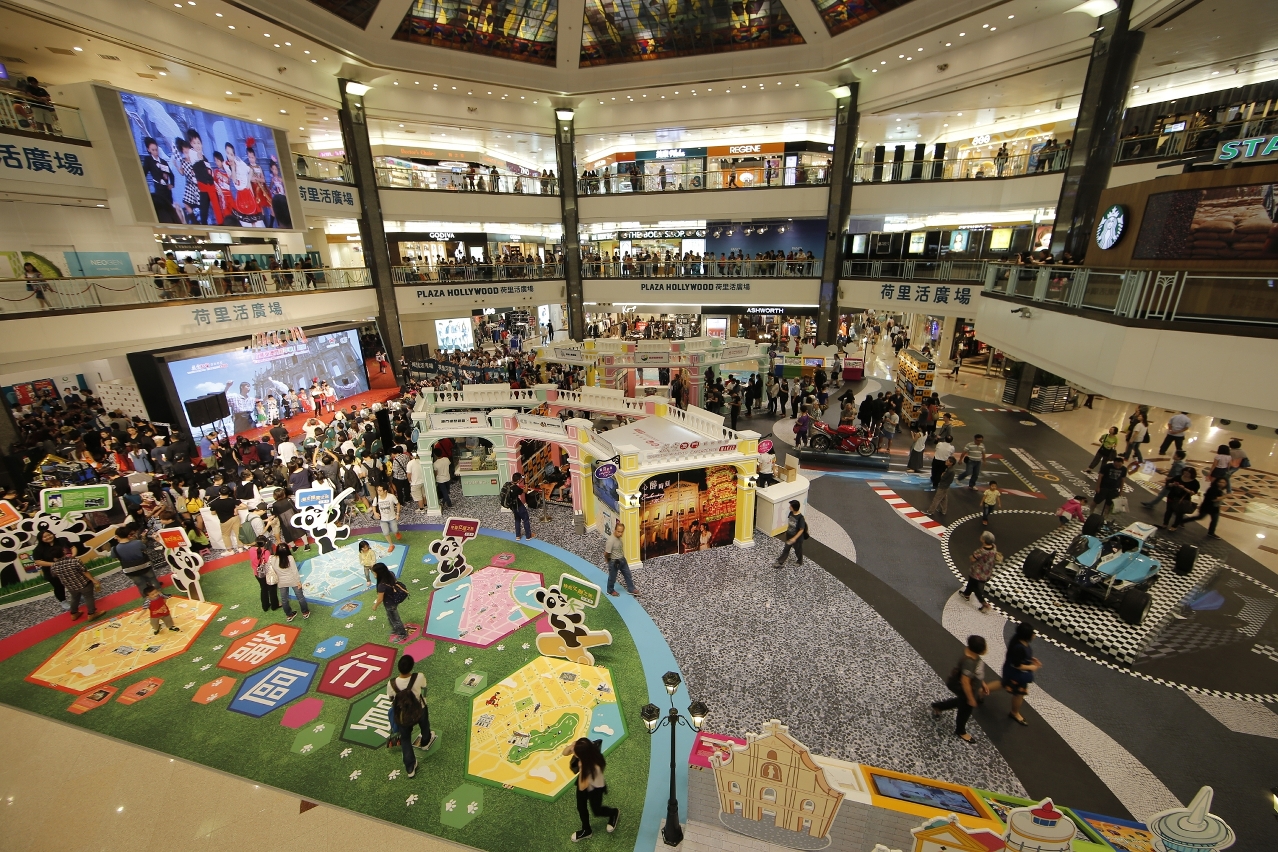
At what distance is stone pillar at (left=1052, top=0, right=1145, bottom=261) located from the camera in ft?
44.3

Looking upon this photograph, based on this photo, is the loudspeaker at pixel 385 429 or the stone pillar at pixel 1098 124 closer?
the stone pillar at pixel 1098 124

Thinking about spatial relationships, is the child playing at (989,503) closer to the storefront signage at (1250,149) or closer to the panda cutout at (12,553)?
the storefront signage at (1250,149)

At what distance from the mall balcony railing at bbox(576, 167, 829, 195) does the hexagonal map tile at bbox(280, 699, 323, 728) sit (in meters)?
23.4

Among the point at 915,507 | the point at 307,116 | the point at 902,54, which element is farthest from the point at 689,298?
the point at 307,116

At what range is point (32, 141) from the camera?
11.1 meters

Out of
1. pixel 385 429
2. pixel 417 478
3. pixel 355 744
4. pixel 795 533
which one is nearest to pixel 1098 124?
pixel 795 533

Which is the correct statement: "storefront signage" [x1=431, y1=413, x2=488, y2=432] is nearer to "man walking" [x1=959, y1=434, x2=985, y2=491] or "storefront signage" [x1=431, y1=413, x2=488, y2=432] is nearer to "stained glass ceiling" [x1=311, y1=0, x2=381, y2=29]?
"man walking" [x1=959, y1=434, x2=985, y2=491]

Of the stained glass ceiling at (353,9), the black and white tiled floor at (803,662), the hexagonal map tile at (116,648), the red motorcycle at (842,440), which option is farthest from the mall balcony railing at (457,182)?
the black and white tiled floor at (803,662)

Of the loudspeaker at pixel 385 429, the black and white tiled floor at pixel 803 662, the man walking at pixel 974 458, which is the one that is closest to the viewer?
the black and white tiled floor at pixel 803 662

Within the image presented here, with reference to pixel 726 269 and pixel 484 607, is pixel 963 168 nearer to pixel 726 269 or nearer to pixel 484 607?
pixel 726 269

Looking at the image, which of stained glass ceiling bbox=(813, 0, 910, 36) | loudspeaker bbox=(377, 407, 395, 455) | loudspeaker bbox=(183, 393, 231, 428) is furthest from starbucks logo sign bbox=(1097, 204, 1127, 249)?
loudspeaker bbox=(183, 393, 231, 428)

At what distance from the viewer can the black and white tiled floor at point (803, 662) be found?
605 centimetres

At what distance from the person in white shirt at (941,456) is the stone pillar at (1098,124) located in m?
7.40

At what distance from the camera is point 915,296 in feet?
67.2
